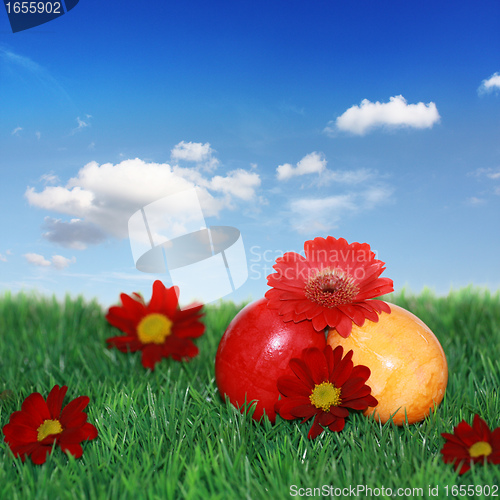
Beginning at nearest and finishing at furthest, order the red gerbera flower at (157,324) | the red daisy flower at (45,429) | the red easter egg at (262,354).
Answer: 1. the red daisy flower at (45,429)
2. the red easter egg at (262,354)
3. the red gerbera flower at (157,324)

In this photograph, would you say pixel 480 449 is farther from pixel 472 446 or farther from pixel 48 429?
pixel 48 429

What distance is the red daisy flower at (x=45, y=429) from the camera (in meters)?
1.62

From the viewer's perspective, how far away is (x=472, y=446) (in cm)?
147

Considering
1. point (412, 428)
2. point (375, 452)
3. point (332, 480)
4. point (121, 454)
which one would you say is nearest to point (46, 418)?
point (121, 454)

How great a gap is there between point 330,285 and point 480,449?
0.72 m

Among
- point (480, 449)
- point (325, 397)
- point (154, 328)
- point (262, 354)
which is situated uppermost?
point (154, 328)

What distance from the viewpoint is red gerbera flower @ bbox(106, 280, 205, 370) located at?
260 centimetres

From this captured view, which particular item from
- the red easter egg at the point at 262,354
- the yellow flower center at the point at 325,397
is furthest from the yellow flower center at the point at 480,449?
the red easter egg at the point at 262,354

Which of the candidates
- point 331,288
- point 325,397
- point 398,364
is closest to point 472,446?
point 398,364

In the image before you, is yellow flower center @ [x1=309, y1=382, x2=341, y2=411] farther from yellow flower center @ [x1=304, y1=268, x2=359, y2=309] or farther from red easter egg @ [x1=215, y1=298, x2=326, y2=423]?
yellow flower center @ [x1=304, y1=268, x2=359, y2=309]

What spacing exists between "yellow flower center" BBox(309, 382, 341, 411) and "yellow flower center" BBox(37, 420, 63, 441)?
91cm

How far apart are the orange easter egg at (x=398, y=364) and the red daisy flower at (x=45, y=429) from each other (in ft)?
3.16

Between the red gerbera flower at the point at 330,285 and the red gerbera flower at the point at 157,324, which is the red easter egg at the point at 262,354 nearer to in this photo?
the red gerbera flower at the point at 330,285

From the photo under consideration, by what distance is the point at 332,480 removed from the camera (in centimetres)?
144
